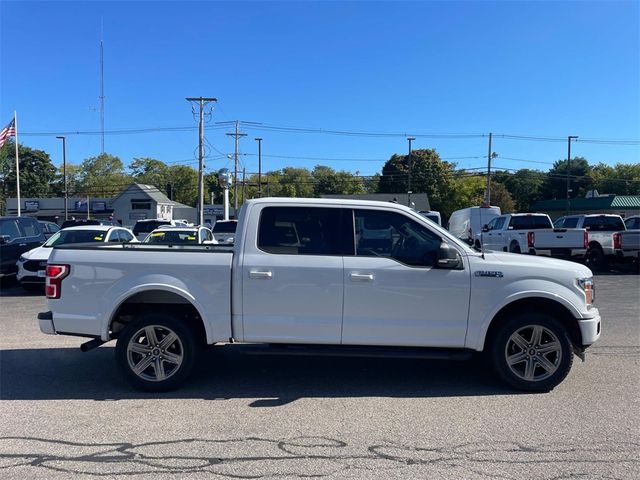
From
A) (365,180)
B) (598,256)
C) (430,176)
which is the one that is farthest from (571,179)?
(598,256)

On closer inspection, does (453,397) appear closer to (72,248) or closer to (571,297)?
(571,297)

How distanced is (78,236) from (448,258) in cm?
1159

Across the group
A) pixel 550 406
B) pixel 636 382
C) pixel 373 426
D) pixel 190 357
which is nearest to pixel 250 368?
pixel 190 357

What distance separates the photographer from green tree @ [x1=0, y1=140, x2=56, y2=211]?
92.0 metres

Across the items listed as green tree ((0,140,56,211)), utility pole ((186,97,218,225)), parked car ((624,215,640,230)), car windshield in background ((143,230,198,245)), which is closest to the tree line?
green tree ((0,140,56,211))

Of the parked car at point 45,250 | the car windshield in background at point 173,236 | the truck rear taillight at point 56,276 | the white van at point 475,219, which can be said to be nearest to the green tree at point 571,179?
the white van at point 475,219

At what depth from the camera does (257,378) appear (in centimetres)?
588

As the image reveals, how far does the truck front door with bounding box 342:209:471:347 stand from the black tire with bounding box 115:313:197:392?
167 cm

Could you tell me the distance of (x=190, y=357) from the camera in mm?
5324

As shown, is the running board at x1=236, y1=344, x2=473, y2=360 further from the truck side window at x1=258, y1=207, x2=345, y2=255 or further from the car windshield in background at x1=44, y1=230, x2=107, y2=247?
the car windshield in background at x1=44, y1=230, x2=107, y2=247

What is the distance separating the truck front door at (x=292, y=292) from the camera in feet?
17.1

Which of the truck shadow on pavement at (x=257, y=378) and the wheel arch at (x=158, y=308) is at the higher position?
the wheel arch at (x=158, y=308)

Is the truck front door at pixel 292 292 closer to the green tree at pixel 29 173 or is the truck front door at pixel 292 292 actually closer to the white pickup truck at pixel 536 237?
the white pickup truck at pixel 536 237

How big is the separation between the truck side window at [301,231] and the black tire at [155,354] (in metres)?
1.23
